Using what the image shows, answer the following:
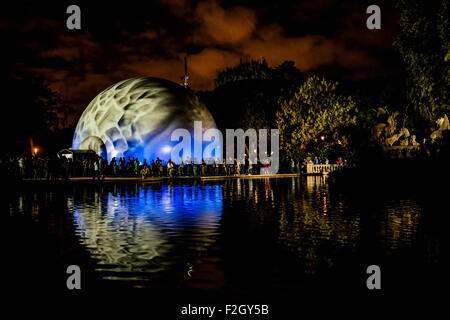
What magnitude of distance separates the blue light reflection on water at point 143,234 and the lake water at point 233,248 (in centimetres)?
2

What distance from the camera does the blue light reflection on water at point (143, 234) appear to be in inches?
268

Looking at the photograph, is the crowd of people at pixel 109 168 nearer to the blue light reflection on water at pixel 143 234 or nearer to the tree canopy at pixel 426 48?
the blue light reflection on water at pixel 143 234

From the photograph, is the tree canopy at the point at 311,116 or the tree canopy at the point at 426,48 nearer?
the tree canopy at the point at 426,48

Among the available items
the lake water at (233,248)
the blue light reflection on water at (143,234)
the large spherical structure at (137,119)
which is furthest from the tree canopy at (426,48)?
the large spherical structure at (137,119)

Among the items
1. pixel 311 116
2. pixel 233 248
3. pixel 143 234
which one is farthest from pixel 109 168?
pixel 233 248

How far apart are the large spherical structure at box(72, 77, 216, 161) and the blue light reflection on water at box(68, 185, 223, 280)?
3002 cm

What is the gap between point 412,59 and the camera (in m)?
23.5

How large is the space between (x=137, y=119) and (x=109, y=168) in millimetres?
6452

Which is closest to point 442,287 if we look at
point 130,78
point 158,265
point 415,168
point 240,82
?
point 158,265

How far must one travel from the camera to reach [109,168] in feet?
134

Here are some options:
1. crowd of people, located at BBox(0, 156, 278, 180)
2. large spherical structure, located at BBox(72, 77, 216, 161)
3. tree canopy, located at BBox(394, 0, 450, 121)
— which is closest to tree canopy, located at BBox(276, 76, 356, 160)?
crowd of people, located at BBox(0, 156, 278, 180)

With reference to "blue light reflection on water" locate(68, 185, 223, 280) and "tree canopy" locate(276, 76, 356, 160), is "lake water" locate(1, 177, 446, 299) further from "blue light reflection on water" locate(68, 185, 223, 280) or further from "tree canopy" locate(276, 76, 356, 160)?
"tree canopy" locate(276, 76, 356, 160)

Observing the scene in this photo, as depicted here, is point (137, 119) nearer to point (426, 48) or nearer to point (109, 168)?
point (109, 168)
